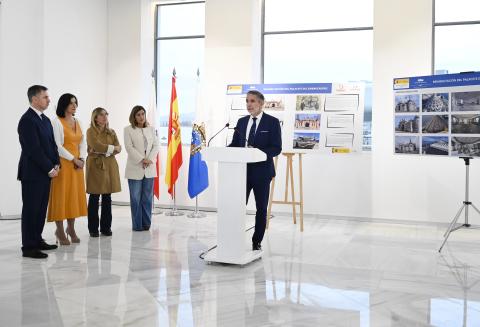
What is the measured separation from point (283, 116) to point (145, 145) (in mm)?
1971

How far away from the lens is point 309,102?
23.9 ft

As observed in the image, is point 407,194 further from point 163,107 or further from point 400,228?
point 163,107

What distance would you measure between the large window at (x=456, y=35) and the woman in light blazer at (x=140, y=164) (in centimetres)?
436

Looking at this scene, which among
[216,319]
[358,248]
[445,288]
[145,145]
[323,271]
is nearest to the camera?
[216,319]

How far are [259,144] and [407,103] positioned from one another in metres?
2.33

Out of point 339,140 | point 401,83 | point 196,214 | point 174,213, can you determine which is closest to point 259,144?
point 339,140

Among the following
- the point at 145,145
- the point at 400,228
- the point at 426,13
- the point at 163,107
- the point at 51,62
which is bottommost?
the point at 400,228

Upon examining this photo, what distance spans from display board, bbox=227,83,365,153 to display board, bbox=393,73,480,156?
2.14 ft

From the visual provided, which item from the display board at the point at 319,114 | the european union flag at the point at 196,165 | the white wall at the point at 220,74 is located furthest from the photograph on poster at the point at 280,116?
the european union flag at the point at 196,165

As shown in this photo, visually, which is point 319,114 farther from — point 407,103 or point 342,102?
point 407,103

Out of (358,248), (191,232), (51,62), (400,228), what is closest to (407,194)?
(400,228)

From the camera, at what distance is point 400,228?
7.35 metres

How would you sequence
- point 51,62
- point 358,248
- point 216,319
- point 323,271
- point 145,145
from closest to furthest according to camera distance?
point 216,319, point 323,271, point 358,248, point 145,145, point 51,62

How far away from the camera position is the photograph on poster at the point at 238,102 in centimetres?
754
